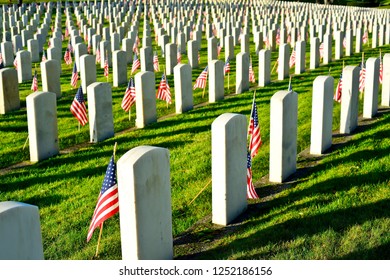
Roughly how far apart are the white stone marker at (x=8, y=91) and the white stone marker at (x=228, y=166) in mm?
6908

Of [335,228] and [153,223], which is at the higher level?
[153,223]

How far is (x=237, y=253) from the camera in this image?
5.68 metres

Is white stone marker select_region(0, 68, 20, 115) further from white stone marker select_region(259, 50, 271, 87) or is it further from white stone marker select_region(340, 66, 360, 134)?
white stone marker select_region(340, 66, 360, 134)

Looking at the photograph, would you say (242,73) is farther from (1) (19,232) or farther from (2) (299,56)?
(1) (19,232)

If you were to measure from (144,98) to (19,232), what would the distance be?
6.87 meters

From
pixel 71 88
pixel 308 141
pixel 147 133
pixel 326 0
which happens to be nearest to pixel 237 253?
pixel 308 141

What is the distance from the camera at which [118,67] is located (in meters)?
14.9

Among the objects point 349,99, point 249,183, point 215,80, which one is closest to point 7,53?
point 215,80

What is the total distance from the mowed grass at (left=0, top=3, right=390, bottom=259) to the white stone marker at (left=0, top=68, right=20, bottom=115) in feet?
2.10

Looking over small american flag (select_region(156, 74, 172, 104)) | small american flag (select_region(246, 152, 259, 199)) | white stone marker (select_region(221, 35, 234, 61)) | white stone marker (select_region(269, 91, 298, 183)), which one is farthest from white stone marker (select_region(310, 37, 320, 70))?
small american flag (select_region(246, 152, 259, 199))

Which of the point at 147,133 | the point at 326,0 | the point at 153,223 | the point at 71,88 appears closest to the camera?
the point at 153,223

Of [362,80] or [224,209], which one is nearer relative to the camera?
[224,209]

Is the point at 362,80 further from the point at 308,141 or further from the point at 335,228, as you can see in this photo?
the point at 335,228

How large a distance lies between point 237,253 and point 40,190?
3.29 metres
